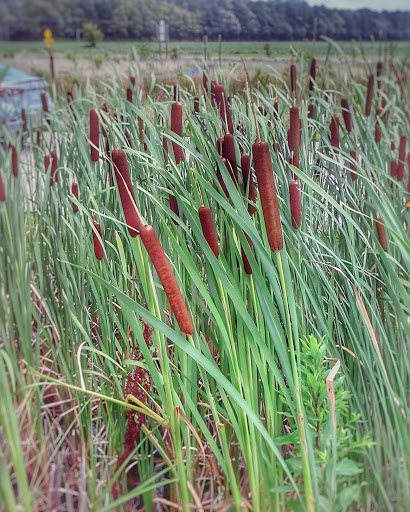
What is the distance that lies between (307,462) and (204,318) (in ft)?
Result: 0.95

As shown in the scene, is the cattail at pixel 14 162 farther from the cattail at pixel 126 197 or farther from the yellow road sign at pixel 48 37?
the yellow road sign at pixel 48 37

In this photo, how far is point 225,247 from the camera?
0.87 meters

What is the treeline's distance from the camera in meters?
1.37

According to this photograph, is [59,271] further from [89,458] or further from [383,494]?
[383,494]

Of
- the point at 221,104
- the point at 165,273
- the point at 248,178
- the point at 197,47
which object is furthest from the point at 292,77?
the point at 165,273

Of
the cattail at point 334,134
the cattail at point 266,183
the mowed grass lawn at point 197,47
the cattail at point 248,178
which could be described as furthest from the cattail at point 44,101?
the cattail at point 266,183

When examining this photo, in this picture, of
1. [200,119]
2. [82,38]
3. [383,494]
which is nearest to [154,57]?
[82,38]

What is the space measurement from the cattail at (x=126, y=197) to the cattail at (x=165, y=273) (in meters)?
0.04

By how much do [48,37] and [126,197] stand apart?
94cm

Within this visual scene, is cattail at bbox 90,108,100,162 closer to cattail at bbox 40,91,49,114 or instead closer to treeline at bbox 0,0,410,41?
treeline at bbox 0,0,410,41

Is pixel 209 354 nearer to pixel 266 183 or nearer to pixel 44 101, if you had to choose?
pixel 266 183

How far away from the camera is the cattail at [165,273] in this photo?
0.60 m

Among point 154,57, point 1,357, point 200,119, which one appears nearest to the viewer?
point 1,357

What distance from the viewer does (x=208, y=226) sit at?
0.71m
